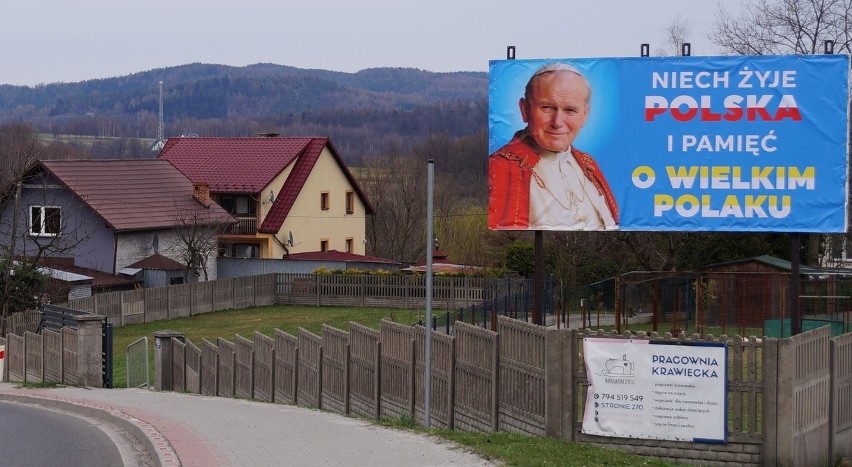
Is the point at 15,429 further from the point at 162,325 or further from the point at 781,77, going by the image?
the point at 162,325

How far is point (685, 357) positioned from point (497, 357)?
107 inches

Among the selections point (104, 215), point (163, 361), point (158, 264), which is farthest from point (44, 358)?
point (104, 215)

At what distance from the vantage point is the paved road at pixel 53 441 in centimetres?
1393

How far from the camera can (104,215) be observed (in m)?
48.5

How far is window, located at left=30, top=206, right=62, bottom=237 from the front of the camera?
1886 inches

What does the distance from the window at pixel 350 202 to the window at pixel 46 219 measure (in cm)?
1907

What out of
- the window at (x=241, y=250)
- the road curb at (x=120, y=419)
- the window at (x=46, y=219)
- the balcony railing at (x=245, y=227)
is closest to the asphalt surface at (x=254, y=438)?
the road curb at (x=120, y=419)

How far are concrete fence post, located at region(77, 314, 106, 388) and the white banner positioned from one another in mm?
15290

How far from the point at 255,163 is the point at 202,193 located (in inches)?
242

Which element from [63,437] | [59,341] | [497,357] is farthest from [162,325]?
[497,357]

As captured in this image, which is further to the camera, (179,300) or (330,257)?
(330,257)

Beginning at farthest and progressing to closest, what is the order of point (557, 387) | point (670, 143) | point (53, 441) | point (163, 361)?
point (163, 361)
point (670, 143)
point (53, 441)
point (557, 387)

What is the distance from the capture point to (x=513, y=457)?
12.0m

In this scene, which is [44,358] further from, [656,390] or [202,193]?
[202,193]
